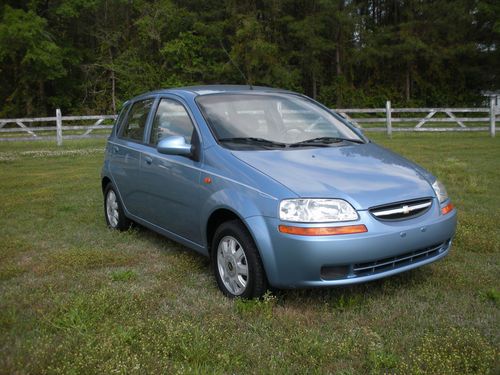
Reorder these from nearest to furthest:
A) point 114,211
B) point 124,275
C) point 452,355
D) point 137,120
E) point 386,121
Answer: point 452,355 → point 124,275 → point 137,120 → point 114,211 → point 386,121

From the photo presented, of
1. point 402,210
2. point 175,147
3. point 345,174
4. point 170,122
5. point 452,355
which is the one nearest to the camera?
point 452,355

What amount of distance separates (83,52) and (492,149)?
33961mm

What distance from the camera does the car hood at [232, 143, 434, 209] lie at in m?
3.49

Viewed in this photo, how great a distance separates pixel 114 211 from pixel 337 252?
11.7 ft

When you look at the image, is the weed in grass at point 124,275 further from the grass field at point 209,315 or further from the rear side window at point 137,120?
the rear side window at point 137,120

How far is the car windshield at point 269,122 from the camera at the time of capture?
4277mm

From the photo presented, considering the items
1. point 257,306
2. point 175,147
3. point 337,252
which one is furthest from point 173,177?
point 337,252

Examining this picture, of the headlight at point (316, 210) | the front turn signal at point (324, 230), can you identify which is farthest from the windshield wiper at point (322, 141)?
the front turn signal at point (324, 230)

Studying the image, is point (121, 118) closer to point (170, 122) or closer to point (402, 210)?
point (170, 122)

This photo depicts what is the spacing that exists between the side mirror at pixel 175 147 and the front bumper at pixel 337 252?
101 cm

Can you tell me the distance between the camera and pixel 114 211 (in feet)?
19.9

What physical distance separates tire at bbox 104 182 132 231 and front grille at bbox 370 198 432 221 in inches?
131

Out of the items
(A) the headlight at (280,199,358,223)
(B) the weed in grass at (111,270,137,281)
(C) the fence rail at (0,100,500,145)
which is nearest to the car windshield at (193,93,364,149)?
(A) the headlight at (280,199,358,223)

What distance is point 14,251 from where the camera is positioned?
209 inches
